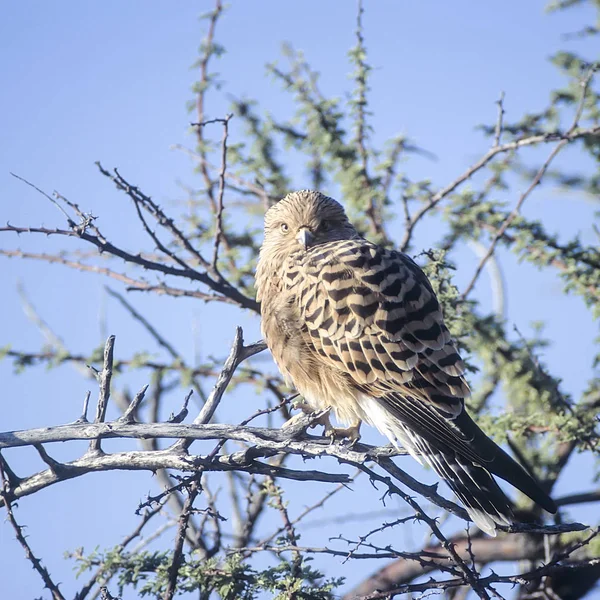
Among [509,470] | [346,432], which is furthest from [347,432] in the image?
[509,470]

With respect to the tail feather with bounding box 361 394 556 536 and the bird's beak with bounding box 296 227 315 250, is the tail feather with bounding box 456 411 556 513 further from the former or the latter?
the bird's beak with bounding box 296 227 315 250

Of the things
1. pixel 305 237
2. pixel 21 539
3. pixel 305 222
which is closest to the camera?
pixel 21 539

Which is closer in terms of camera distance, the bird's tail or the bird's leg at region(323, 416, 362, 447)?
the bird's tail

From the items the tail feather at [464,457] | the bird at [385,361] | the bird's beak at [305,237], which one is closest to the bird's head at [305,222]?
the bird's beak at [305,237]

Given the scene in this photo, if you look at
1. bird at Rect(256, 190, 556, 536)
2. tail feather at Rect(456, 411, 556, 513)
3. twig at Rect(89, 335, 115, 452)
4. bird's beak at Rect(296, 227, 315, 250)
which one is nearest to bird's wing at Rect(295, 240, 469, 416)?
bird at Rect(256, 190, 556, 536)

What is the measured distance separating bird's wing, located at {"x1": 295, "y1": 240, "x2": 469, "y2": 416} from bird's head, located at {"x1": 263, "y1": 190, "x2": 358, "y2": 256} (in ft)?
2.36

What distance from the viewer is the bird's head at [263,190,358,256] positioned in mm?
4703

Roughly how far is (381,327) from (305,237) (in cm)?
100

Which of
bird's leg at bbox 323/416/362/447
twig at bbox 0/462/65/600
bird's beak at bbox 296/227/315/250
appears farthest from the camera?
bird's beak at bbox 296/227/315/250

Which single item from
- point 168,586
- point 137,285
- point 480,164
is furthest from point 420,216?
point 168,586

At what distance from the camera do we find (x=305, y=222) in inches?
186

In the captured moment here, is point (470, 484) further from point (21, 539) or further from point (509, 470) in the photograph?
point (21, 539)

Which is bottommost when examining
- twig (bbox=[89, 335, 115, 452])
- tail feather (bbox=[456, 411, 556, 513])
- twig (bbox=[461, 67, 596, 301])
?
tail feather (bbox=[456, 411, 556, 513])

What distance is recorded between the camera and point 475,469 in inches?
134
